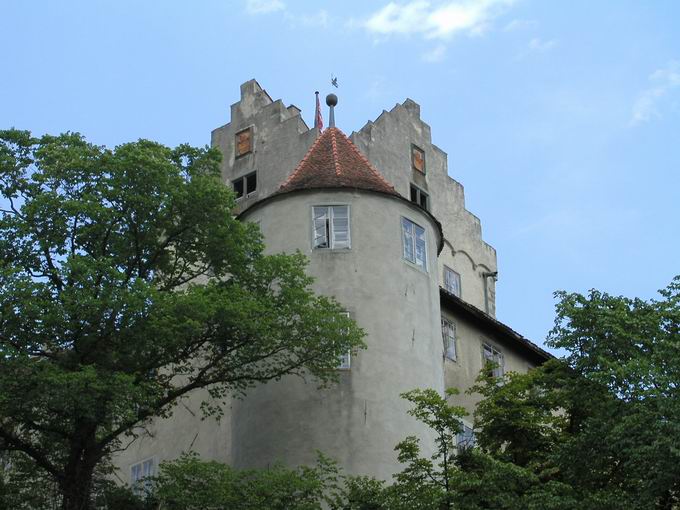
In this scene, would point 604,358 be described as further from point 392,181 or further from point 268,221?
point 392,181

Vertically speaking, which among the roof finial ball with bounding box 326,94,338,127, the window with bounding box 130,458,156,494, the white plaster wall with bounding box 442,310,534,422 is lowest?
the window with bounding box 130,458,156,494

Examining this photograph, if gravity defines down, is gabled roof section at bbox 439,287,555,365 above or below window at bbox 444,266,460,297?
below

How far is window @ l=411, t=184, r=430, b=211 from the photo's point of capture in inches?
2156

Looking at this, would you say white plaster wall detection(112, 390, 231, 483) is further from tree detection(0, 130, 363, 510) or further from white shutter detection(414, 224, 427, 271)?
white shutter detection(414, 224, 427, 271)

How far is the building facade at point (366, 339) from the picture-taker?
37938mm

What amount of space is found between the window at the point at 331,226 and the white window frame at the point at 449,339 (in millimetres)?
6116

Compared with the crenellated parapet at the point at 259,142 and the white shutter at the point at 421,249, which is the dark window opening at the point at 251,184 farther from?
the white shutter at the point at 421,249

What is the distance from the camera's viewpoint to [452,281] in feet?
181

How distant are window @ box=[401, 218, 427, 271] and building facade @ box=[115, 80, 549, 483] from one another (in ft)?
0.14

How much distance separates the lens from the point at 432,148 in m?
57.1

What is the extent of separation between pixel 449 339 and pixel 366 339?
23.2 ft

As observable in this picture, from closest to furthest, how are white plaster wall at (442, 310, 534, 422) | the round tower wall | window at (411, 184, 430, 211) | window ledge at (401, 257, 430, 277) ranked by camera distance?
the round tower wall < window ledge at (401, 257, 430, 277) < white plaster wall at (442, 310, 534, 422) < window at (411, 184, 430, 211)

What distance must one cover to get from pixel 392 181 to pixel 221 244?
692 inches

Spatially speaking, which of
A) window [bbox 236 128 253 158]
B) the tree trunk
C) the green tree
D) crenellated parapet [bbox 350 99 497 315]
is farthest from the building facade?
the tree trunk
